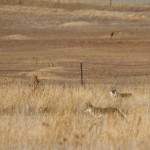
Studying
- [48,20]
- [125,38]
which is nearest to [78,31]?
[125,38]

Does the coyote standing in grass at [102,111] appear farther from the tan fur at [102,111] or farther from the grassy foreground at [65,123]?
the grassy foreground at [65,123]

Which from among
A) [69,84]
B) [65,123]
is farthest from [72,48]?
[65,123]

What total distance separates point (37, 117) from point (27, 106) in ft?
5.57

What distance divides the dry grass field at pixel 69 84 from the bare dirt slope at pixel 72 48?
0.05 metres

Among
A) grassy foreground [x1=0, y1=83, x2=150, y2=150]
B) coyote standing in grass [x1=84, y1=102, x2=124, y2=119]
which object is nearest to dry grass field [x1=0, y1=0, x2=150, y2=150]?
grassy foreground [x1=0, y1=83, x2=150, y2=150]

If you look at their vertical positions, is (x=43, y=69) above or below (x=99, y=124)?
below

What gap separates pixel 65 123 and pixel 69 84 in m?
11.5

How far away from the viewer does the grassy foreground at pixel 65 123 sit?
38.8 feet

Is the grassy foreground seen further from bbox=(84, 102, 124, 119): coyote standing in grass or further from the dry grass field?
bbox=(84, 102, 124, 119): coyote standing in grass

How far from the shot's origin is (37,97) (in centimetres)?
1823

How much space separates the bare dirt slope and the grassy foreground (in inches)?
325

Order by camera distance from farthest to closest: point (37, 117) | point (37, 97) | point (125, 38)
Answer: point (125, 38), point (37, 97), point (37, 117)

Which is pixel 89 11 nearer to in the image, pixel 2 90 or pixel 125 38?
pixel 125 38

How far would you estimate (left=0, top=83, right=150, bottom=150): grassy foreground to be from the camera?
1183 cm
